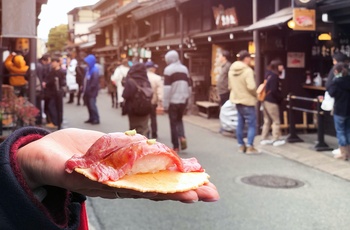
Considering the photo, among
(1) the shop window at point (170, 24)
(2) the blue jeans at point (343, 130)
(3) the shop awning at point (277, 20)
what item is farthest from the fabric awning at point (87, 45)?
(2) the blue jeans at point (343, 130)

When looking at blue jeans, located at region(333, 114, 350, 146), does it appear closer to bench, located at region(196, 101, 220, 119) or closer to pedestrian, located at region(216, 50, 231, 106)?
pedestrian, located at region(216, 50, 231, 106)

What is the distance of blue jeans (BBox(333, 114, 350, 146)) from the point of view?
9094 millimetres

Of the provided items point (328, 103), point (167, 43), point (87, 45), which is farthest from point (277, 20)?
point (87, 45)

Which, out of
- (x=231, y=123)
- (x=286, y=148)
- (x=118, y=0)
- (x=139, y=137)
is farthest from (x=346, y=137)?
(x=118, y=0)

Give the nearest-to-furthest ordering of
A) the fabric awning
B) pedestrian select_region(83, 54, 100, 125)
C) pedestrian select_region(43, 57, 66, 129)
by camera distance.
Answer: pedestrian select_region(43, 57, 66, 129) → pedestrian select_region(83, 54, 100, 125) → the fabric awning

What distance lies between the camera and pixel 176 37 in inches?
809

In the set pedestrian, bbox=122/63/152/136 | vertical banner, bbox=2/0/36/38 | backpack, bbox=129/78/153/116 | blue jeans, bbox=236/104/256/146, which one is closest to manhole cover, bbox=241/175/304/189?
blue jeans, bbox=236/104/256/146

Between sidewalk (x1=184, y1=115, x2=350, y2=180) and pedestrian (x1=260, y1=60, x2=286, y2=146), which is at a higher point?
pedestrian (x1=260, y1=60, x2=286, y2=146)

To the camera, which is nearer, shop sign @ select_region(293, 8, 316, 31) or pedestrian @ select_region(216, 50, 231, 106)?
shop sign @ select_region(293, 8, 316, 31)

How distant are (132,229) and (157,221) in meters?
0.39

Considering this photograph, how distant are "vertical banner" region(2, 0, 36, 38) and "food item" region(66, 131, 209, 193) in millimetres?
5040

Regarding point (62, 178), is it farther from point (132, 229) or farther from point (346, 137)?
point (346, 137)

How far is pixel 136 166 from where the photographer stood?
112 centimetres

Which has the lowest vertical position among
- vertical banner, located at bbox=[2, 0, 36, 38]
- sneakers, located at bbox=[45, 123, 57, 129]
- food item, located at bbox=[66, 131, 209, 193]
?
sneakers, located at bbox=[45, 123, 57, 129]
